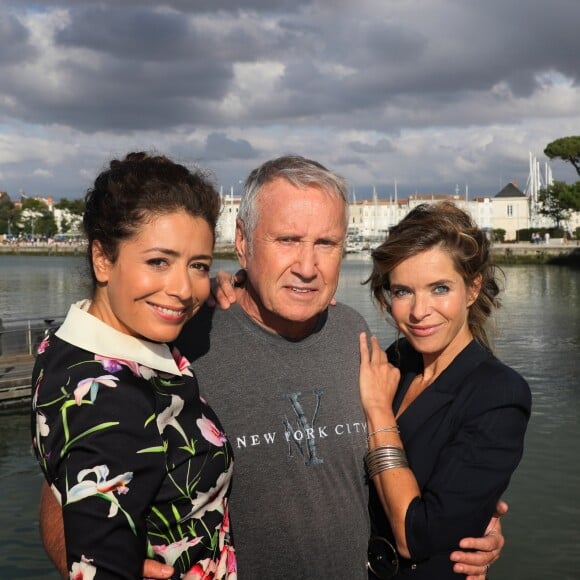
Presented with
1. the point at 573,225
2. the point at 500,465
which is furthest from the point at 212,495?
the point at 573,225

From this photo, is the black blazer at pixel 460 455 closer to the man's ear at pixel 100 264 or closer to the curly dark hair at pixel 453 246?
the curly dark hair at pixel 453 246

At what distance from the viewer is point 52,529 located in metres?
2.11

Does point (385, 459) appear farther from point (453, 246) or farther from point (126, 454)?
point (126, 454)

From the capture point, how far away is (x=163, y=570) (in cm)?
187

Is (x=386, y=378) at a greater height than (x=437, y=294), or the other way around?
(x=437, y=294)

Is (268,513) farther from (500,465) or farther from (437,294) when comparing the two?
(437,294)

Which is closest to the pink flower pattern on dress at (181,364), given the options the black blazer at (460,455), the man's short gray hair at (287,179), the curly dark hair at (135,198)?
the curly dark hair at (135,198)

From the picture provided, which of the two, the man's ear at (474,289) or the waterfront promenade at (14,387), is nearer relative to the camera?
the man's ear at (474,289)

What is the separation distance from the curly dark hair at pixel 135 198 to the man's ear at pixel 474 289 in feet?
3.89

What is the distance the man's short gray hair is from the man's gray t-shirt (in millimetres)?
399

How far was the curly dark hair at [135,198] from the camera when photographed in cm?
198

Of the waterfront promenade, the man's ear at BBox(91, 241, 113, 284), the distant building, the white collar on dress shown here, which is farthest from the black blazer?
the distant building

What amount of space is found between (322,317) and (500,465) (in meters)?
0.90

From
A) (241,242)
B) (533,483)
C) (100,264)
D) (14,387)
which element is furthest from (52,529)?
(14,387)
